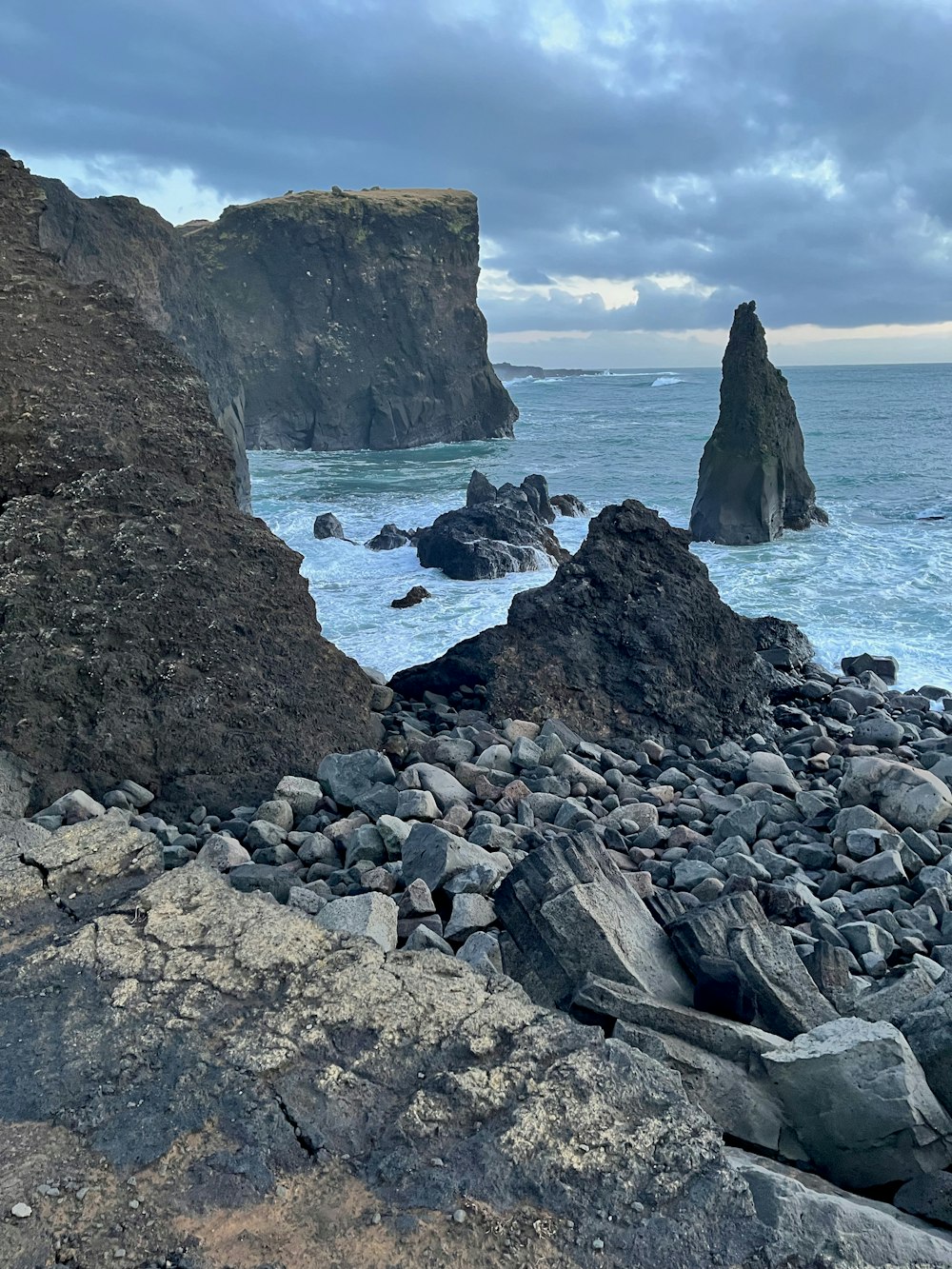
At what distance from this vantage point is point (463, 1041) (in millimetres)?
3006

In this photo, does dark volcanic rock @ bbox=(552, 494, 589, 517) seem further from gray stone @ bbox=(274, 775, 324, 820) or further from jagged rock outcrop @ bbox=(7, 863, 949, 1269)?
jagged rock outcrop @ bbox=(7, 863, 949, 1269)

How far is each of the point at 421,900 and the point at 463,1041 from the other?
1.17 meters

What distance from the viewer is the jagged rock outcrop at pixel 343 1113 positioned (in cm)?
231

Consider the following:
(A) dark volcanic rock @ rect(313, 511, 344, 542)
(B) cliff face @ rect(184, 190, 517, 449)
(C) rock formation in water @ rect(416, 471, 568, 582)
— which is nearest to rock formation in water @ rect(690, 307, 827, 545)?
(C) rock formation in water @ rect(416, 471, 568, 582)

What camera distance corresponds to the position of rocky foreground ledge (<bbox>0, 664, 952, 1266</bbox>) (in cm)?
235

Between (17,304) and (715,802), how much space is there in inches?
239

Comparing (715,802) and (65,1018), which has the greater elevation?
(65,1018)

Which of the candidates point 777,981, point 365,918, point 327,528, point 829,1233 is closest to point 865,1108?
point 829,1233

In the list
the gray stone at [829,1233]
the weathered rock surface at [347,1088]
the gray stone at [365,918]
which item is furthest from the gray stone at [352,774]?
the gray stone at [829,1233]

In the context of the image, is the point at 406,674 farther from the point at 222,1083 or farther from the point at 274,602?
the point at 222,1083

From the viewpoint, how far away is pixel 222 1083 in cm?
286

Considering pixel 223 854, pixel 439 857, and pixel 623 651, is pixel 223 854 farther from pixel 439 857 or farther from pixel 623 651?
pixel 623 651

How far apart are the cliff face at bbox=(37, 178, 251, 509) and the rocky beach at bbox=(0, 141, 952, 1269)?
17245mm

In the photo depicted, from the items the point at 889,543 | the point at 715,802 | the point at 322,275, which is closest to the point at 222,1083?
the point at 715,802
